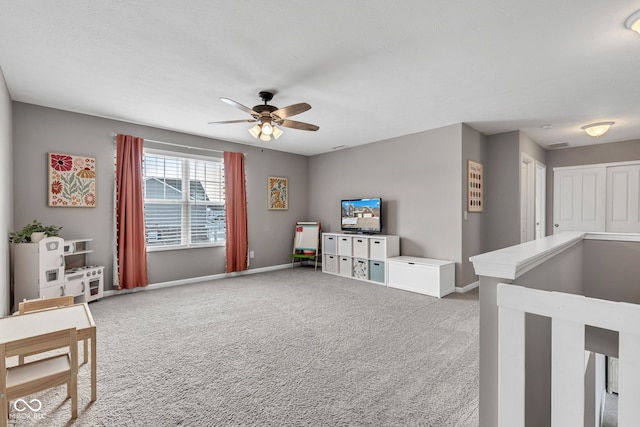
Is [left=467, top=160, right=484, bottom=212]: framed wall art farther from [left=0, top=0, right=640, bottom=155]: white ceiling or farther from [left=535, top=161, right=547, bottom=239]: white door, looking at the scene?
[left=535, top=161, right=547, bottom=239]: white door

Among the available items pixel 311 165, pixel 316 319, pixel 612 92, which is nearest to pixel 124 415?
pixel 316 319

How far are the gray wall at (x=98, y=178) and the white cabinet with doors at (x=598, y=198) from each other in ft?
19.5

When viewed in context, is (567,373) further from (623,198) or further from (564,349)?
(623,198)

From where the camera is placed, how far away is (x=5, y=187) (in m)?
2.93

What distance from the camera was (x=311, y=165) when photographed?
674cm

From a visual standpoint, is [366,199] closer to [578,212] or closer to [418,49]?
[418,49]

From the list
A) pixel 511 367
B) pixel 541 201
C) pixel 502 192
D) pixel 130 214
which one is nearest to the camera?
pixel 511 367

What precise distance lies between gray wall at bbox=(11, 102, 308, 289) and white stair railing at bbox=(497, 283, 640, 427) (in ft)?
15.4

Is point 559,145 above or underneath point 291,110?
above

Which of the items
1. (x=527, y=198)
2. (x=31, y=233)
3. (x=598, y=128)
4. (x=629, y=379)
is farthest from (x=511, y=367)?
(x=527, y=198)

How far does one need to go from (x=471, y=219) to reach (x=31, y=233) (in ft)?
18.4

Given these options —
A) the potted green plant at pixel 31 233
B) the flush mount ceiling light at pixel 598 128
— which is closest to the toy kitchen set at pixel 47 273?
the potted green plant at pixel 31 233

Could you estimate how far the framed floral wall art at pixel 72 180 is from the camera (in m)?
3.69

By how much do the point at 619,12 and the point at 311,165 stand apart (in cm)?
529
